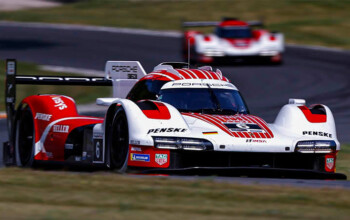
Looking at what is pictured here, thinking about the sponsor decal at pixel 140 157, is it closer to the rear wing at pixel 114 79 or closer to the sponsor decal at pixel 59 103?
the sponsor decal at pixel 59 103

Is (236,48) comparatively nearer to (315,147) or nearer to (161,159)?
(315,147)

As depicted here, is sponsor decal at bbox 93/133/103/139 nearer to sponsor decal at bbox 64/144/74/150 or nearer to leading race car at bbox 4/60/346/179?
leading race car at bbox 4/60/346/179

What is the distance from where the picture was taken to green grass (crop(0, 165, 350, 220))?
17.9ft

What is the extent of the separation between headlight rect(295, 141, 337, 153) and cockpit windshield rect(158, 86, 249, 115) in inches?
45.1

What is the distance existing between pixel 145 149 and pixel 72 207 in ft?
8.36

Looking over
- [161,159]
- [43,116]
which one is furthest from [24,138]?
[161,159]

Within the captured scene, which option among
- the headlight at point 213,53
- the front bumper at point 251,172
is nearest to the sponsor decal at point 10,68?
the front bumper at point 251,172

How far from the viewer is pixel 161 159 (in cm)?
816

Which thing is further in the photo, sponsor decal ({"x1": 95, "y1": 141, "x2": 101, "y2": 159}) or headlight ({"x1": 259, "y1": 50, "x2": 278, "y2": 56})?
headlight ({"x1": 259, "y1": 50, "x2": 278, "y2": 56})

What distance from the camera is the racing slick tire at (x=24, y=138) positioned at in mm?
10078

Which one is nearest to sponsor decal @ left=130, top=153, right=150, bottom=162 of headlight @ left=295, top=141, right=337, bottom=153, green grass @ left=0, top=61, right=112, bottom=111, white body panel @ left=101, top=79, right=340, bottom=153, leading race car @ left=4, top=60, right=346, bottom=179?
leading race car @ left=4, top=60, right=346, bottom=179

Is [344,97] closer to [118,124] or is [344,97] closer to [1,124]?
[1,124]

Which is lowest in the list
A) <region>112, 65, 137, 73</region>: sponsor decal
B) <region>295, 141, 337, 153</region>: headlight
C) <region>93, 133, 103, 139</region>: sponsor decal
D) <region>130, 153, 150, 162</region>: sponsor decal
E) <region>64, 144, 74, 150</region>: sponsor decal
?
<region>130, 153, 150, 162</region>: sponsor decal

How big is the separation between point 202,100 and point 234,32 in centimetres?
1748
